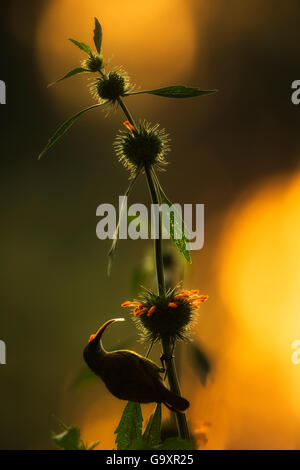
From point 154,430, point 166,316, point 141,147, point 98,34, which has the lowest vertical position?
point 154,430

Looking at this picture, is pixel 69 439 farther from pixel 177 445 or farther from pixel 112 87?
pixel 112 87

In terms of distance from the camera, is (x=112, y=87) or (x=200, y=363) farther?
(x=200, y=363)

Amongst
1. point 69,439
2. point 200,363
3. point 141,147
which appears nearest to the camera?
point 69,439

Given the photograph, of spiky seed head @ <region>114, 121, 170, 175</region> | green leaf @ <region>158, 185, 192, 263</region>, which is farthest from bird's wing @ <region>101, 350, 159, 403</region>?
spiky seed head @ <region>114, 121, 170, 175</region>

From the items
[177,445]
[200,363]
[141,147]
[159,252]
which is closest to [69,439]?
[177,445]

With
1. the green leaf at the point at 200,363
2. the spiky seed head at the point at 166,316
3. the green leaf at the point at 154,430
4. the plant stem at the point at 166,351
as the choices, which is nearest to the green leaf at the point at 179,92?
the plant stem at the point at 166,351
